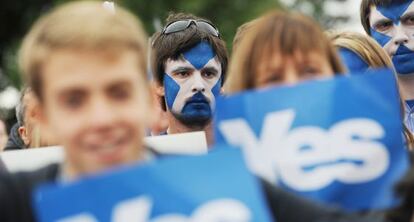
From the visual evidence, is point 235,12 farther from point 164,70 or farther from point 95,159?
point 95,159

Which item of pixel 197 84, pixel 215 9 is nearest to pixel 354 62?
pixel 197 84

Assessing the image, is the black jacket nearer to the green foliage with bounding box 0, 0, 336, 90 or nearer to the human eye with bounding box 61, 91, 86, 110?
the human eye with bounding box 61, 91, 86, 110

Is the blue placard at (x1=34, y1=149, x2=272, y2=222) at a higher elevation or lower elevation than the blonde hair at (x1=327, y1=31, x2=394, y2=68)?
lower

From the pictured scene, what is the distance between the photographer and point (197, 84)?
577cm

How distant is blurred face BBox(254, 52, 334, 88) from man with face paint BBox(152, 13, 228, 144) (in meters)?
2.25

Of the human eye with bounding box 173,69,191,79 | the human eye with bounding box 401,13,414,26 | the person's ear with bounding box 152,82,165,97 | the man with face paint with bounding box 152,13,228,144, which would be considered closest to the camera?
the man with face paint with bounding box 152,13,228,144

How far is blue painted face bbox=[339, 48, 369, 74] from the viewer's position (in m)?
4.61

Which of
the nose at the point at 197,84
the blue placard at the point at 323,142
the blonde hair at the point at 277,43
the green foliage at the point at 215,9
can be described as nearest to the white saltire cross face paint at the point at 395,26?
the nose at the point at 197,84

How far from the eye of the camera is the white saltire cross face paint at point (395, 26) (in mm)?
5969

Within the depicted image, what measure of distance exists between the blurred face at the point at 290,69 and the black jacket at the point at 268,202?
374mm

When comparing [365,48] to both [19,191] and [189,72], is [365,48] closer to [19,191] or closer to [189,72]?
[189,72]

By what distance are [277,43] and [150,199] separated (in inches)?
25.8

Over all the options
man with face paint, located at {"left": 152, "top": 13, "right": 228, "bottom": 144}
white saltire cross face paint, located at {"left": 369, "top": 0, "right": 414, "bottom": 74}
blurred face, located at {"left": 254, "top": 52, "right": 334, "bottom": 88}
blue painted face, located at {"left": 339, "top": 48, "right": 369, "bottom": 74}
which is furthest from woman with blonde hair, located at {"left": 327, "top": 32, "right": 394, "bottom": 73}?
white saltire cross face paint, located at {"left": 369, "top": 0, "right": 414, "bottom": 74}

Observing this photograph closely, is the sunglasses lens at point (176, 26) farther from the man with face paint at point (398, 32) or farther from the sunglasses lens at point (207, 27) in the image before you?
the man with face paint at point (398, 32)
